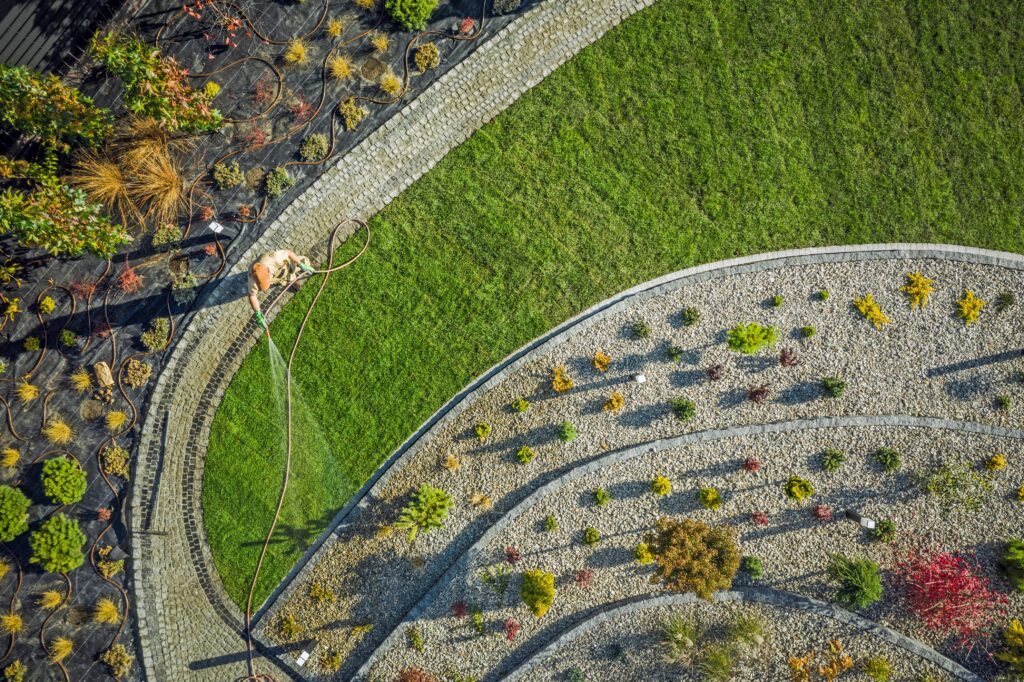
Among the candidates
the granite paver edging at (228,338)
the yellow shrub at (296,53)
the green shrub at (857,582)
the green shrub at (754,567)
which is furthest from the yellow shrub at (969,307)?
the yellow shrub at (296,53)

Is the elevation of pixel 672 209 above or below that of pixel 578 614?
above

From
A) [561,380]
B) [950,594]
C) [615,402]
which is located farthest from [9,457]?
[950,594]

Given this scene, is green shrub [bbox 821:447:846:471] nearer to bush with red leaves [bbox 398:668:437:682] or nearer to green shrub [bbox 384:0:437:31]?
bush with red leaves [bbox 398:668:437:682]

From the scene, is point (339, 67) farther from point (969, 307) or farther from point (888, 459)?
point (969, 307)

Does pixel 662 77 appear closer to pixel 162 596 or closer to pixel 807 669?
pixel 807 669

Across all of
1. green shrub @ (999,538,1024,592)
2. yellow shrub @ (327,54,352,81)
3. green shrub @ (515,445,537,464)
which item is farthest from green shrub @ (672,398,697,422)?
yellow shrub @ (327,54,352,81)

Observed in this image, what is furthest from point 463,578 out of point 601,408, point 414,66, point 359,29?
point 359,29

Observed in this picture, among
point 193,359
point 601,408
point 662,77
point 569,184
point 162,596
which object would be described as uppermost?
point 662,77
